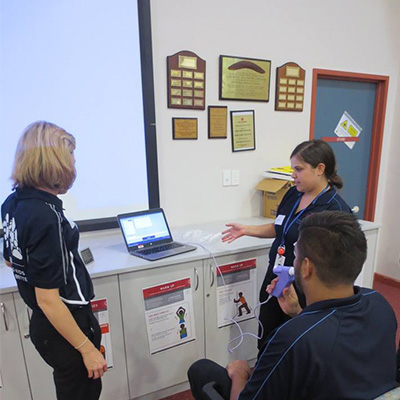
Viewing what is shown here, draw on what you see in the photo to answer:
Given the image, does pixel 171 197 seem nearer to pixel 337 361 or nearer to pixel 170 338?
pixel 170 338

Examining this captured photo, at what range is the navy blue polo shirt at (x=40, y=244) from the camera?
2.96 feet

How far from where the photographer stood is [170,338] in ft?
5.63

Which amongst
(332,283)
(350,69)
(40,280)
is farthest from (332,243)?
(350,69)

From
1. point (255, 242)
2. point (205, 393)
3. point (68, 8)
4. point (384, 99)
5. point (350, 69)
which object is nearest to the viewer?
point (205, 393)

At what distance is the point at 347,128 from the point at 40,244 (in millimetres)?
2778

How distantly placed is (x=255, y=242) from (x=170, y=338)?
0.73 m

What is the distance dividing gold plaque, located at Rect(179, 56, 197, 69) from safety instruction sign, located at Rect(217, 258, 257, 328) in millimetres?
1285

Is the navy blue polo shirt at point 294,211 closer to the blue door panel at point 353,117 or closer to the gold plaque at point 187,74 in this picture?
the gold plaque at point 187,74

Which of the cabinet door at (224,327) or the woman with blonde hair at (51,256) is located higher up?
the woman with blonde hair at (51,256)

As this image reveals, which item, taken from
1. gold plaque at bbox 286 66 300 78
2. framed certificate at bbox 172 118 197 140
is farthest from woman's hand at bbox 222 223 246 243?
gold plaque at bbox 286 66 300 78

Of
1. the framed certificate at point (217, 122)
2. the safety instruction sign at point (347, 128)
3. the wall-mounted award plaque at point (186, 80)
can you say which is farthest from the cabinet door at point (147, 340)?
the safety instruction sign at point (347, 128)

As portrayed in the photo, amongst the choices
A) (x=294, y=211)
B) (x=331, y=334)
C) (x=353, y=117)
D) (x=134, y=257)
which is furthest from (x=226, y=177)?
(x=331, y=334)

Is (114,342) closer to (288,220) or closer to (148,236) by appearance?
(148,236)

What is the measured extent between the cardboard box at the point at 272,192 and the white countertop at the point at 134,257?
16cm
